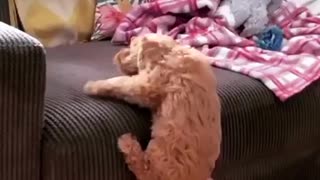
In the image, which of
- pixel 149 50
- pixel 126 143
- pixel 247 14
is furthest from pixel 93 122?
pixel 247 14

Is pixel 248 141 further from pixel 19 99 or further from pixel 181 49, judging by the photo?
pixel 19 99

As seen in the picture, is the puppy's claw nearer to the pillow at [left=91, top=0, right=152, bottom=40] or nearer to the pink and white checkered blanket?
the pink and white checkered blanket

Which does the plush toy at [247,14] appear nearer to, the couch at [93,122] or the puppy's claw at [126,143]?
the couch at [93,122]

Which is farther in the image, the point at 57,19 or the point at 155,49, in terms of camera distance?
the point at 57,19

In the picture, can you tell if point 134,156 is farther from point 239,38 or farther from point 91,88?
point 239,38

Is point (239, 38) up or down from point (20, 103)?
down

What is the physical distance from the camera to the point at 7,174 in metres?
1.07

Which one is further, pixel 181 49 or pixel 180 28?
pixel 180 28

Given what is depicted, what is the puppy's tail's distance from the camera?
113cm

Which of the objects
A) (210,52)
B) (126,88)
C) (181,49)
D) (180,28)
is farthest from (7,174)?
(180,28)

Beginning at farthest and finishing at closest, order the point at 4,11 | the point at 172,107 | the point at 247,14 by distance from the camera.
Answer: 1. the point at 247,14
2. the point at 4,11
3. the point at 172,107

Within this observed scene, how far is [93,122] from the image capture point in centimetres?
114

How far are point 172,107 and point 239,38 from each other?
62 cm

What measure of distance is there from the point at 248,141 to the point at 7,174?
0.55 m
